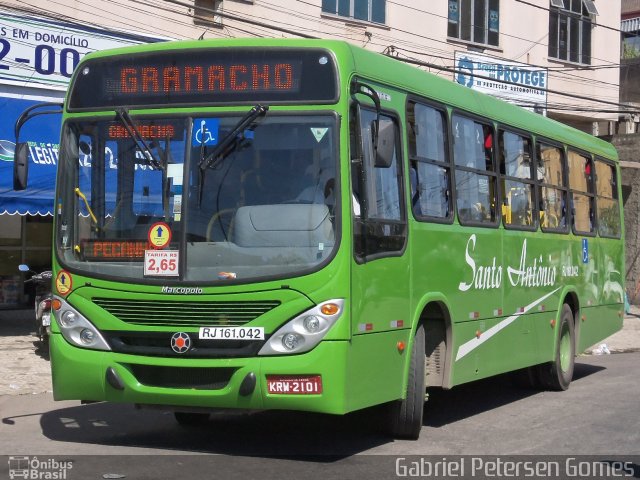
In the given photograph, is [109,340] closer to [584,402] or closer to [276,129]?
[276,129]

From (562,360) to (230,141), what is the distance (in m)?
6.91

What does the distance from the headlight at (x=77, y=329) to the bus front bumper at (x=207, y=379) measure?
54mm

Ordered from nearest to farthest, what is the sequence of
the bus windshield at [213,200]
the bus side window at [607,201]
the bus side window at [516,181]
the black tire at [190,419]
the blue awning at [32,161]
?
the bus windshield at [213,200], the black tire at [190,419], the bus side window at [516,181], the blue awning at [32,161], the bus side window at [607,201]

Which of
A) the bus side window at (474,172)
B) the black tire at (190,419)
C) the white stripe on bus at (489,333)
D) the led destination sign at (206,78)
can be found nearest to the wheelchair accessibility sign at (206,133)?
the led destination sign at (206,78)

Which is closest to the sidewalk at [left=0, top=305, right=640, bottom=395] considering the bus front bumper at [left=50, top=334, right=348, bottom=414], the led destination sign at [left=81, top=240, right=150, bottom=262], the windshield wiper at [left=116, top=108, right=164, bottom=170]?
the bus front bumper at [left=50, top=334, right=348, bottom=414]

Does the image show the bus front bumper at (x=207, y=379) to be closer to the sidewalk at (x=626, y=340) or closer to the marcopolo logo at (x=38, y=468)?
the marcopolo logo at (x=38, y=468)

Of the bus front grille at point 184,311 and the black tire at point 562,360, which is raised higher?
the bus front grille at point 184,311

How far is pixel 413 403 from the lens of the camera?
29.2 feet

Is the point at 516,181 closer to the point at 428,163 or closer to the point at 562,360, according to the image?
the point at 428,163

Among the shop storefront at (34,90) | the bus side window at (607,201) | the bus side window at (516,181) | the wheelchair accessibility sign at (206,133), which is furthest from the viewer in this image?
the bus side window at (607,201)

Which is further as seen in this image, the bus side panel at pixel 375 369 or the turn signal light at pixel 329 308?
the bus side panel at pixel 375 369

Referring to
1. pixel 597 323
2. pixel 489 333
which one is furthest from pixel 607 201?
pixel 489 333

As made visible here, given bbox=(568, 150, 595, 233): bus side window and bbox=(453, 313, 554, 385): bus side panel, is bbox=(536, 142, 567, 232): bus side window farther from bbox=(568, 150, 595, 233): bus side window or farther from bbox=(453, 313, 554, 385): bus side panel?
bbox=(453, 313, 554, 385): bus side panel

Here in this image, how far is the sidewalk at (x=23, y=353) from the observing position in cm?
1268
